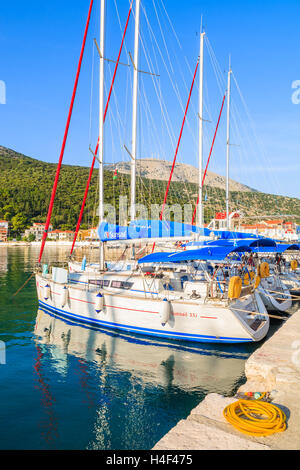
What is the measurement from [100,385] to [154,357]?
2.36 m

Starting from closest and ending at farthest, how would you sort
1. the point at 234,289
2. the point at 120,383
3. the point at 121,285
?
the point at 120,383 → the point at 234,289 → the point at 121,285

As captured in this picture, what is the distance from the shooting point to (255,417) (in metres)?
4.07

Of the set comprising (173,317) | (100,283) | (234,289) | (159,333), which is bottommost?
(159,333)

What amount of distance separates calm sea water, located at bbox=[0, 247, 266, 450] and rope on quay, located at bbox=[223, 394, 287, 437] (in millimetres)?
2281

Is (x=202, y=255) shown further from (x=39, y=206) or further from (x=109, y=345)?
(x=39, y=206)

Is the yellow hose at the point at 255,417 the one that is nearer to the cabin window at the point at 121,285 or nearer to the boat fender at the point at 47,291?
the cabin window at the point at 121,285

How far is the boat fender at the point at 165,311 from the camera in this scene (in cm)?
1070

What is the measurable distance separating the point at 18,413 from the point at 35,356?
10.8 feet

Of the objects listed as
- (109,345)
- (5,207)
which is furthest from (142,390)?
(5,207)

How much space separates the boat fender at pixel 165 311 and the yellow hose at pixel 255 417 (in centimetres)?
628

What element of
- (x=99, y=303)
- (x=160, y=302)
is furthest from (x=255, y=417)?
(x=99, y=303)

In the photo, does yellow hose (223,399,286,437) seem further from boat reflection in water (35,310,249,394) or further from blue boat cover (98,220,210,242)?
blue boat cover (98,220,210,242)

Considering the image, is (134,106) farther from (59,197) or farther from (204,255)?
(59,197)

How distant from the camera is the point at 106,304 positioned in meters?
12.3
